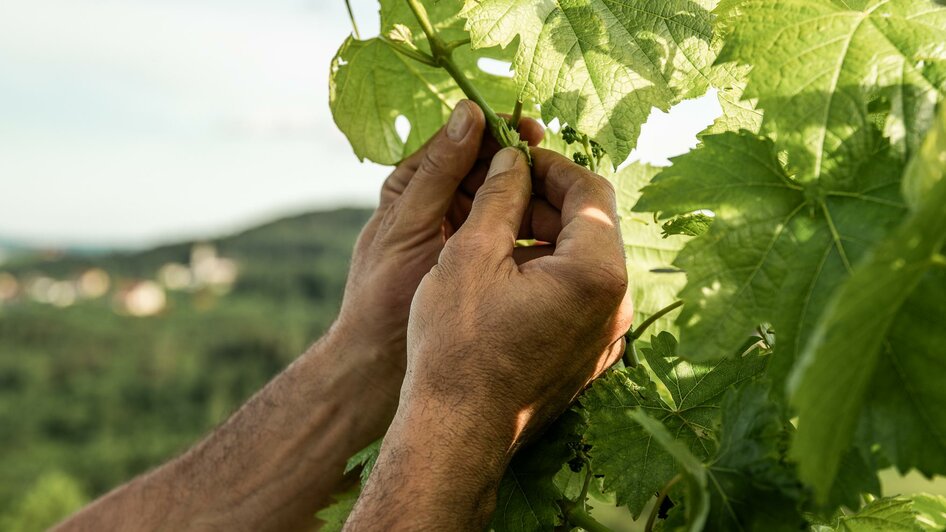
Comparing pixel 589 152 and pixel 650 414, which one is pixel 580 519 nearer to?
pixel 650 414

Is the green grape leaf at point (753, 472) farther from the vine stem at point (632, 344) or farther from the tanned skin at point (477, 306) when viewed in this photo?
the vine stem at point (632, 344)

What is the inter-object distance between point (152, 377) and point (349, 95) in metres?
42.7

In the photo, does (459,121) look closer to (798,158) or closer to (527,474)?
(527,474)

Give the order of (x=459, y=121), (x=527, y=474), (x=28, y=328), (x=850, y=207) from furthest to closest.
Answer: (x=28, y=328) < (x=459, y=121) < (x=527, y=474) < (x=850, y=207)

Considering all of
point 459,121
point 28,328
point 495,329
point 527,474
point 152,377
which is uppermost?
point 459,121

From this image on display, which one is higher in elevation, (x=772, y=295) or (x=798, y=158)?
(x=798, y=158)

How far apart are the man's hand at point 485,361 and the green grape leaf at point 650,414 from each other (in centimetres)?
7

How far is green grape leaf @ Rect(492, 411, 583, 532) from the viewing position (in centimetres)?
124

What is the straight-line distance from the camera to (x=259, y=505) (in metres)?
2.11

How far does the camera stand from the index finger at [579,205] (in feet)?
3.97

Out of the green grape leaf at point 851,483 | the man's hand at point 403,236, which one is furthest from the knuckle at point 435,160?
the green grape leaf at point 851,483

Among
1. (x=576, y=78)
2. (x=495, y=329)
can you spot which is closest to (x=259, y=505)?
(x=495, y=329)

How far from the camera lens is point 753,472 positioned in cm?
92

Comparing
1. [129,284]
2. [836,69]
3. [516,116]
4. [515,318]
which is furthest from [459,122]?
[129,284]
